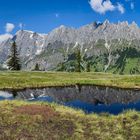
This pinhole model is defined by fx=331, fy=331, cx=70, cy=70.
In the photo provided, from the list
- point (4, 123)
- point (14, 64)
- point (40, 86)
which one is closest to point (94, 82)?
point (40, 86)

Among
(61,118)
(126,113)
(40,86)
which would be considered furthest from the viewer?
(40,86)

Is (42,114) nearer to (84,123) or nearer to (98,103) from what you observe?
(84,123)

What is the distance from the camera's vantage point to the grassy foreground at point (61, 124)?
29.4 meters

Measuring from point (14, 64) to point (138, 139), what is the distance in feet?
477

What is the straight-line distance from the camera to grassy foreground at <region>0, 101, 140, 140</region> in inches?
1159

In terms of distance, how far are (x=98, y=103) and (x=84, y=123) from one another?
62.7ft

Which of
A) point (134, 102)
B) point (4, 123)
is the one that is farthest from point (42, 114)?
point (134, 102)

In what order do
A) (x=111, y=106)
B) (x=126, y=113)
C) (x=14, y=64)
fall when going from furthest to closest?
(x=14, y=64) < (x=111, y=106) < (x=126, y=113)

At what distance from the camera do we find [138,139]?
29172 mm

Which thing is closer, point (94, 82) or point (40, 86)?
point (40, 86)

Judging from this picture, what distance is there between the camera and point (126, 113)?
37.2 meters

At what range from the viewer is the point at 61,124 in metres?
32.3

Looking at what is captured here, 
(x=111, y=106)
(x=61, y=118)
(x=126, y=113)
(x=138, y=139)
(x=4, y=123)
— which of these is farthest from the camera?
(x=111, y=106)

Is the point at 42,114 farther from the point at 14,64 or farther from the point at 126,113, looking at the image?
the point at 14,64
